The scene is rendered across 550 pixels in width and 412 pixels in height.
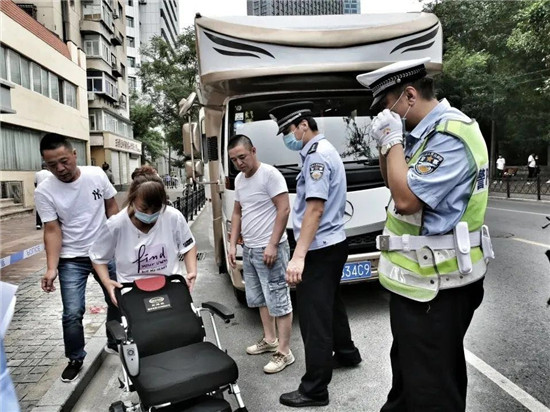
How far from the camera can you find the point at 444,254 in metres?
2.02

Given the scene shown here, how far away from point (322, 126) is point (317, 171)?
2.05 metres

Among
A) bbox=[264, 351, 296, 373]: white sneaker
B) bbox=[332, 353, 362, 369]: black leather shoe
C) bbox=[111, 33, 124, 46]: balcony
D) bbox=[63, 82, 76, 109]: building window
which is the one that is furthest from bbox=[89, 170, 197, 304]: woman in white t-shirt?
bbox=[111, 33, 124, 46]: balcony

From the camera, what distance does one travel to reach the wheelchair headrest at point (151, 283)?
3.02 metres

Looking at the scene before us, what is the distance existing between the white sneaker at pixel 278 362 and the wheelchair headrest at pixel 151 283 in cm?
127

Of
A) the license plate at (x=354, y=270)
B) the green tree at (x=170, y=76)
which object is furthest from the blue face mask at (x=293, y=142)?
the green tree at (x=170, y=76)

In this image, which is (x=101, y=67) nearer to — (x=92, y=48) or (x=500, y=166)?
(x=92, y=48)

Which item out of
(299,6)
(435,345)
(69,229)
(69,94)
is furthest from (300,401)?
(69,94)

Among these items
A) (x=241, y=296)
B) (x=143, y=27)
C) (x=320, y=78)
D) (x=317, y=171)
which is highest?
(x=143, y=27)

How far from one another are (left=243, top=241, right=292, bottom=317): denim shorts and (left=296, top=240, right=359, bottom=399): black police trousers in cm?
57

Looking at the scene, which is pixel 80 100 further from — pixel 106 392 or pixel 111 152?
pixel 106 392

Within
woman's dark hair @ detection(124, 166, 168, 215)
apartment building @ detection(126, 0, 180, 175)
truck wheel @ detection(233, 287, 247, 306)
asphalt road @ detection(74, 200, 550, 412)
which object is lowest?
asphalt road @ detection(74, 200, 550, 412)

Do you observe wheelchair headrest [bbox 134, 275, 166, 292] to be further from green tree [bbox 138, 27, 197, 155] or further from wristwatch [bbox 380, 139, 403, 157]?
green tree [bbox 138, 27, 197, 155]

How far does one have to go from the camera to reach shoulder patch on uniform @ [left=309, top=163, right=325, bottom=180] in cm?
307

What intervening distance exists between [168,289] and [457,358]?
1.82 metres
